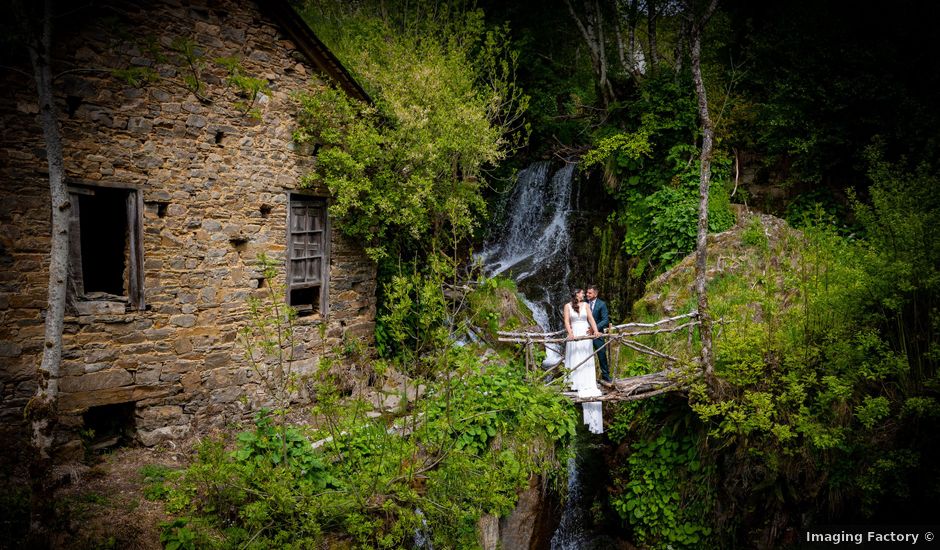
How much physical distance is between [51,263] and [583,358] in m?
6.97

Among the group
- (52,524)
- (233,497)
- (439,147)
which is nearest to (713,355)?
(439,147)

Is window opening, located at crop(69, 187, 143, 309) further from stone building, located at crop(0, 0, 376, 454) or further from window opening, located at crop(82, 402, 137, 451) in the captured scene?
window opening, located at crop(82, 402, 137, 451)

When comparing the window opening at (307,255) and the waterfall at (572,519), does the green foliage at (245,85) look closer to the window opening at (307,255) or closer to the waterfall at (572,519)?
the window opening at (307,255)

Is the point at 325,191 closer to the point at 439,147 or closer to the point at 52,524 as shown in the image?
the point at 439,147

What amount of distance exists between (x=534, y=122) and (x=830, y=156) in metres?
8.32

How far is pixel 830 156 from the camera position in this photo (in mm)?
10203

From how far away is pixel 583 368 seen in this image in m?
7.96

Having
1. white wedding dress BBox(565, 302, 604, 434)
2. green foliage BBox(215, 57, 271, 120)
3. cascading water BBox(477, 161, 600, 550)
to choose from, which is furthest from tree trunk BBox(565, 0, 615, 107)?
green foliage BBox(215, 57, 271, 120)

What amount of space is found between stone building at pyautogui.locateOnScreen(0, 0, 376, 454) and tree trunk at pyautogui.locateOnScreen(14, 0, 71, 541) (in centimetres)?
96

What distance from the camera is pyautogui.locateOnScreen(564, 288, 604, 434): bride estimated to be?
7934 millimetres

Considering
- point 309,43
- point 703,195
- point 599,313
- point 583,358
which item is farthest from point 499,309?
point 309,43

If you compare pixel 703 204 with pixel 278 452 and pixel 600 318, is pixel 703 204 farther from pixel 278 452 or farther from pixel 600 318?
pixel 278 452

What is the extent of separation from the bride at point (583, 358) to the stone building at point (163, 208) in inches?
158

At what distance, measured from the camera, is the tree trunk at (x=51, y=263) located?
4.65 metres
